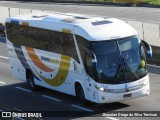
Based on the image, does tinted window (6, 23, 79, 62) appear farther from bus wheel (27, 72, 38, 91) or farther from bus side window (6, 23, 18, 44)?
bus wheel (27, 72, 38, 91)

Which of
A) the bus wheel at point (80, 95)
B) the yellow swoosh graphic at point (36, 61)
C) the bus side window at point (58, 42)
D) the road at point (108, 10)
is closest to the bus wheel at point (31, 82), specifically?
the yellow swoosh graphic at point (36, 61)

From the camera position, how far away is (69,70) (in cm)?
1923

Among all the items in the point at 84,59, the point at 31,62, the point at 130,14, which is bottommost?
the point at 130,14

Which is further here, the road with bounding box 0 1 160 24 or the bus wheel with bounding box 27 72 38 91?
the road with bounding box 0 1 160 24

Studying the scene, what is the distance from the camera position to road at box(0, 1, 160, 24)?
44.7 m

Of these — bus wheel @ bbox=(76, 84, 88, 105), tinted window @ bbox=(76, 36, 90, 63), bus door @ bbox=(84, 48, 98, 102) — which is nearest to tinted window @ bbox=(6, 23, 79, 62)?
tinted window @ bbox=(76, 36, 90, 63)

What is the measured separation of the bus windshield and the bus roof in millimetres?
236

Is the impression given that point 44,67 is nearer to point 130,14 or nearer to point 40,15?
point 40,15

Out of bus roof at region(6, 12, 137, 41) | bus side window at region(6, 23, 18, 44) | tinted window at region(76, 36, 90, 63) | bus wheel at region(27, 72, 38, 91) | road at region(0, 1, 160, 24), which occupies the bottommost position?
road at region(0, 1, 160, 24)

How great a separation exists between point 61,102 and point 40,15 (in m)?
4.23

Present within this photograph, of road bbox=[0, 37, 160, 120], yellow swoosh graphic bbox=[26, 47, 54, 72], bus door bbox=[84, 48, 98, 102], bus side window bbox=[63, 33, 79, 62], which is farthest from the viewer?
yellow swoosh graphic bbox=[26, 47, 54, 72]

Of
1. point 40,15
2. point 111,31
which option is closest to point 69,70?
point 111,31

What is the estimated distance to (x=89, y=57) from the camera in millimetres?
17688

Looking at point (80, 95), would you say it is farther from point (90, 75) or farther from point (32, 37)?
point (32, 37)
